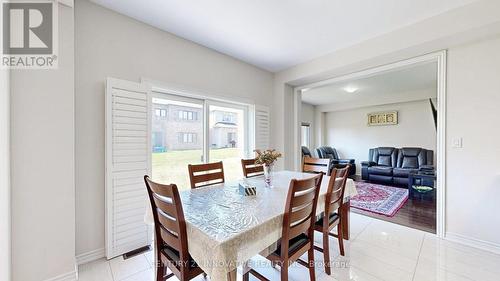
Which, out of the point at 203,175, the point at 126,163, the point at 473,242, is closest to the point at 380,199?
the point at 473,242

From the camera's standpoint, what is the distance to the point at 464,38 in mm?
2162

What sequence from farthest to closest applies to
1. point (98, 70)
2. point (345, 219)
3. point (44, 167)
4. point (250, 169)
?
point (250, 169), point (345, 219), point (98, 70), point (44, 167)

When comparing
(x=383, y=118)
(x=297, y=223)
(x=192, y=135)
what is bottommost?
(x=297, y=223)

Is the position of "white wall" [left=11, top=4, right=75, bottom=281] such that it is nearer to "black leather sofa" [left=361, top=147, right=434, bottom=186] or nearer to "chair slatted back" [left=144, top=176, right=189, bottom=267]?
"chair slatted back" [left=144, top=176, right=189, bottom=267]

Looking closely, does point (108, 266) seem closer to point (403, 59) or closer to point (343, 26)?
point (343, 26)

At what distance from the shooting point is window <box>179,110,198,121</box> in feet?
9.31

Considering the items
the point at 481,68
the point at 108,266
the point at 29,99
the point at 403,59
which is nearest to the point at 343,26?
the point at 403,59

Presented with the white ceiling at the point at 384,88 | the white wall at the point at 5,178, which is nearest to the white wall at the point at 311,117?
the white ceiling at the point at 384,88

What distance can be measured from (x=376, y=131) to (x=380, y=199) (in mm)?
3254

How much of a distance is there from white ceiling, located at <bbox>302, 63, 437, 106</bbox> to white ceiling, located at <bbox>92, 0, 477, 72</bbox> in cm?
126

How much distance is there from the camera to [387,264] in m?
1.91

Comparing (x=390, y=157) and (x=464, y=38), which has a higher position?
(x=464, y=38)

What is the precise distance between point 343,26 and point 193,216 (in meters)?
2.67

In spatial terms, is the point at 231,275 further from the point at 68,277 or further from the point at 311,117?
the point at 311,117
